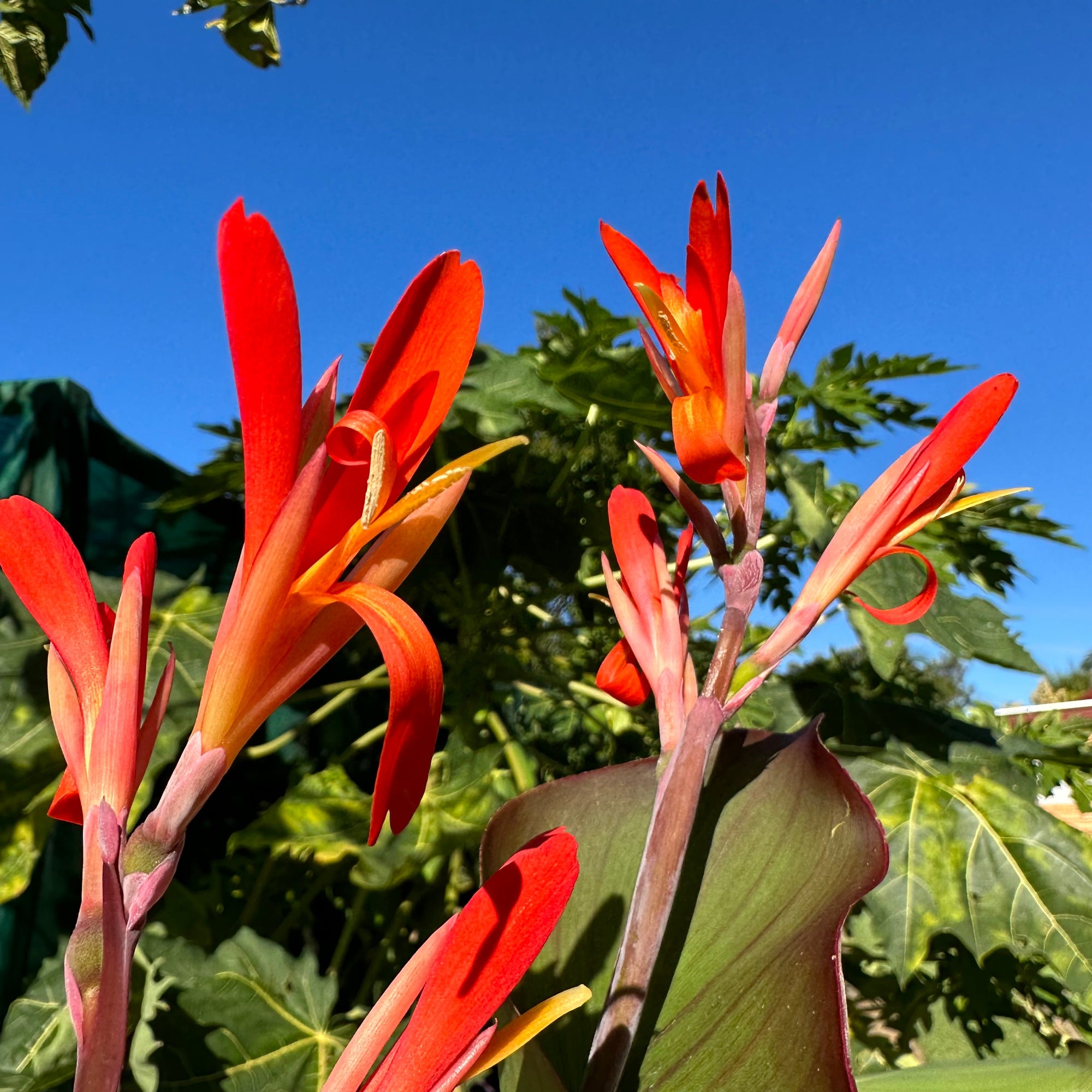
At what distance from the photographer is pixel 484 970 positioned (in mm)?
167

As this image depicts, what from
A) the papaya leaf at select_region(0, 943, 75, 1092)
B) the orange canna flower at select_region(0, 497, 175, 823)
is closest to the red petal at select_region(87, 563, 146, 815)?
the orange canna flower at select_region(0, 497, 175, 823)

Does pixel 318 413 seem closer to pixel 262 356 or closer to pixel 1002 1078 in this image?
pixel 262 356

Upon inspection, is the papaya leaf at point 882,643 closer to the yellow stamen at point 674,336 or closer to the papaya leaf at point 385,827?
the papaya leaf at point 385,827

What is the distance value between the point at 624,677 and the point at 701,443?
0.33 feet

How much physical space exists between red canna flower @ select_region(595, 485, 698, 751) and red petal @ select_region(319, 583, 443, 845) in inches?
5.3

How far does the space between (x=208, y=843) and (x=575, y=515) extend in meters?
0.52

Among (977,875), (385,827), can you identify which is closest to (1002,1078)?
(977,875)

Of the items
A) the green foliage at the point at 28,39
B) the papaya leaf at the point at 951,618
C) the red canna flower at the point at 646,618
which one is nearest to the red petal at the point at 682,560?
the red canna flower at the point at 646,618

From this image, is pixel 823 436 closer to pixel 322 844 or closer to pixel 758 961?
pixel 322 844

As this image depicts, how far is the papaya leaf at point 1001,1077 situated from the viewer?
258 mm

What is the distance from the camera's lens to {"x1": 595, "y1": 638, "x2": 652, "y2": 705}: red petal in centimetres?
33

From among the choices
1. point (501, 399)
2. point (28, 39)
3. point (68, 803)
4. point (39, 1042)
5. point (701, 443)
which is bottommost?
point (39, 1042)

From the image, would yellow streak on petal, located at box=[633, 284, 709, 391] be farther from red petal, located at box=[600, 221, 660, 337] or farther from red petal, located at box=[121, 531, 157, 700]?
red petal, located at box=[121, 531, 157, 700]

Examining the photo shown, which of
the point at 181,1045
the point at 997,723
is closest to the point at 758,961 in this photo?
the point at 181,1045
